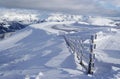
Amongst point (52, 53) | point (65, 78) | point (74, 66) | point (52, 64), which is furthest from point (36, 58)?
point (65, 78)

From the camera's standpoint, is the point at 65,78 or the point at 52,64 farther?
the point at 52,64

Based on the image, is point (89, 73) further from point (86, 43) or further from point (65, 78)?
point (86, 43)

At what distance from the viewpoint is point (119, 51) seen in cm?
3616

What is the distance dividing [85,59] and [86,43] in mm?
9473

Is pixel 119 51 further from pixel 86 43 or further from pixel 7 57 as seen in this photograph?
pixel 7 57

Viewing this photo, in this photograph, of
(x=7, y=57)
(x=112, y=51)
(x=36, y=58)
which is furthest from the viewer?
(x=7, y=57)

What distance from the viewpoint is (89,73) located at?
2411 centimetres

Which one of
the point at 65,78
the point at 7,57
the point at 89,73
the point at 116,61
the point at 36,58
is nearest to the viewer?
the point at 65,78

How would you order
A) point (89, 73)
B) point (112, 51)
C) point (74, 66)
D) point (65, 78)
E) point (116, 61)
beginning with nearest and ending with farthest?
point (65, 78)
point (89, 73)
point (74, 66)
point (116, 61)
point (112, 51)

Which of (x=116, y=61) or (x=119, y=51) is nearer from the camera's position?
Answer: (x=116, y=61)

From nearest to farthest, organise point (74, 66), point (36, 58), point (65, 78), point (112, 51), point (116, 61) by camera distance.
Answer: point (65, 78)
point (74, 66)
point (116, 61)
point (36, 58)
point (112, 51)

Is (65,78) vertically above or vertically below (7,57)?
above

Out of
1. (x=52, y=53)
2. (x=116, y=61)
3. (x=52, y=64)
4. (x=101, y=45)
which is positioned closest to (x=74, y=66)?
(x=52, y=64)

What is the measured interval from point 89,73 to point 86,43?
17.1 m
